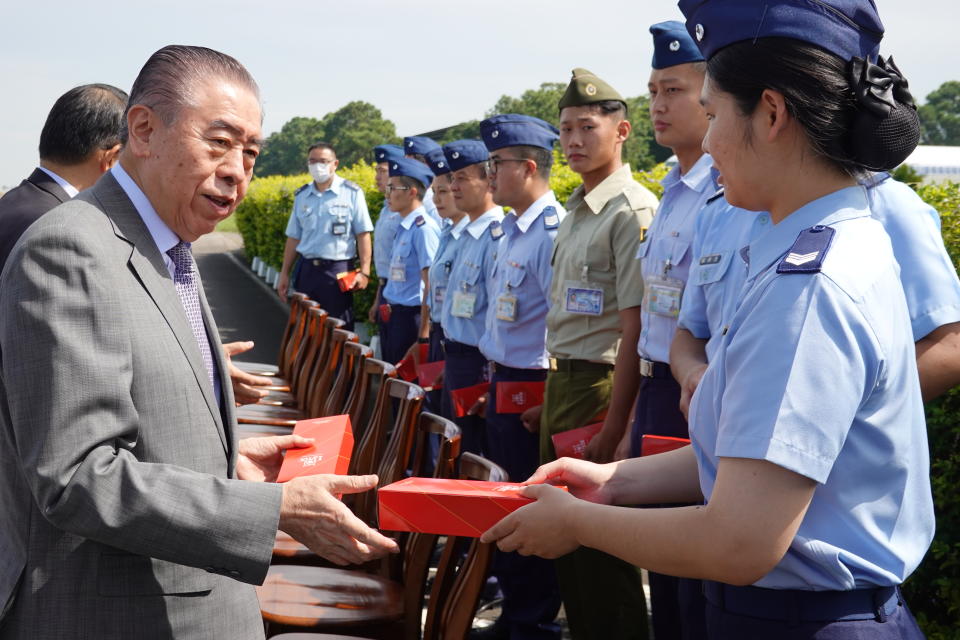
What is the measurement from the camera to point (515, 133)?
15.5 ft

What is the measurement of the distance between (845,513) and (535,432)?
3.06m

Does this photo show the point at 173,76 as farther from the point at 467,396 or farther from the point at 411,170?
the point at 411,170

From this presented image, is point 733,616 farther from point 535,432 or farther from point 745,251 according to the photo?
point 535,432

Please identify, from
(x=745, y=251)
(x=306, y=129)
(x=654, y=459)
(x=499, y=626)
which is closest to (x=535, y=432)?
(x=499, y=626)

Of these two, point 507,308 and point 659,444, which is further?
point 507,308

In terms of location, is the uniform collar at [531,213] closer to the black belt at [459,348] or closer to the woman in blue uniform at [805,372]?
the black belt at [459,348]

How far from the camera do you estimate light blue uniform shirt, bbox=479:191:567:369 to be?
14.6 ft

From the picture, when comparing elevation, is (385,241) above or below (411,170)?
below

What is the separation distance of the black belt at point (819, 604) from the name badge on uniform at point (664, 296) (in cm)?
178

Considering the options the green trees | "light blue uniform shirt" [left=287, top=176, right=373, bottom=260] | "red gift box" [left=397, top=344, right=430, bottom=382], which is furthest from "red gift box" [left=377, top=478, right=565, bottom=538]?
the green trees

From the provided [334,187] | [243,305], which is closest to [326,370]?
[334,187]

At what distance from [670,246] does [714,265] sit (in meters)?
0.54

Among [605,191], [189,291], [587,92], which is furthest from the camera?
[587,92]

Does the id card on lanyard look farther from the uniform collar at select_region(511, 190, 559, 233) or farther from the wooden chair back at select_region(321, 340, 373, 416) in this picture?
the wooden chair back at select_region(321, 340, 373, 416)
